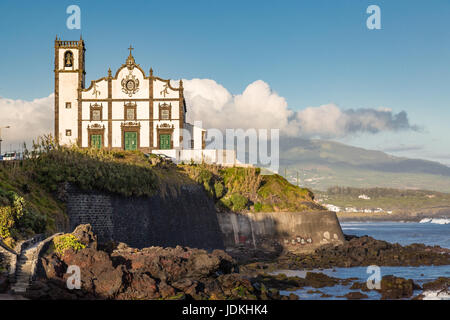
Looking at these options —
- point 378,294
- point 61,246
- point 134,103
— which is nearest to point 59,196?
point 61,246

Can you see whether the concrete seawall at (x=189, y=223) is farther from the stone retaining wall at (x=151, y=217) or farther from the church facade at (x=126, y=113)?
the church facade at (x=126, y=113)

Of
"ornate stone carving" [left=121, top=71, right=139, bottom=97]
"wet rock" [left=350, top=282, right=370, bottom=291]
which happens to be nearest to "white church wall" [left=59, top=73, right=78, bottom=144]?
"ornate stone carving" [left=121, top=71, right=139, bottom=97]

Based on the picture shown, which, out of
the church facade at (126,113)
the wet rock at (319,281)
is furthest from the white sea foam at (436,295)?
the church facade at (126,113)

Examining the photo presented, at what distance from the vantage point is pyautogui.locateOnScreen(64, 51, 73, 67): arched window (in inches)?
2699

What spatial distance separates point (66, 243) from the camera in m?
26.3

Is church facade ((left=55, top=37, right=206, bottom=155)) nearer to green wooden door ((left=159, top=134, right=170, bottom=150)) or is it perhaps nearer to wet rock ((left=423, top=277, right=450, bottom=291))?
green wooden door ((left=159, top=134, right=170, bottom=150))

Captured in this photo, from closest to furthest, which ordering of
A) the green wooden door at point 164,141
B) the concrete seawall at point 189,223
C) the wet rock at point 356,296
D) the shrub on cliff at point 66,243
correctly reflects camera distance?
the shrub on cliff at point 66,243 < the wet rock at point 356,296 < the concrete seawall at point 189,223 < the green wooden door at point 164,141

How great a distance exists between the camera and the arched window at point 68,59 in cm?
6856

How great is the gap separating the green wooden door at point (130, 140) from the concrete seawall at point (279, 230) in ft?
60.1

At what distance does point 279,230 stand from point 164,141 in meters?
19.9

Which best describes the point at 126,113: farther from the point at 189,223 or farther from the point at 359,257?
the point at 359,257

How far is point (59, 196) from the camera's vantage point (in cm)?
3378

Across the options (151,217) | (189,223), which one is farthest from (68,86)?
(151,217)

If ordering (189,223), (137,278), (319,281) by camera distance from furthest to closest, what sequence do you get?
(189,223)
(319,281)
(137,278)
